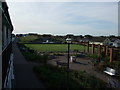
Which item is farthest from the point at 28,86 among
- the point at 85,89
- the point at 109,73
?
the point at 109,73

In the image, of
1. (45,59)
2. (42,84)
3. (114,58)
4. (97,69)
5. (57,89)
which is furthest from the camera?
(114,58)

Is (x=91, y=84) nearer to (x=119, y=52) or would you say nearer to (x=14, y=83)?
(x=14, y=83)

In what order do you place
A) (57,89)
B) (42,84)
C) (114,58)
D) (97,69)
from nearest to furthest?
1. (57,89)
2. (42,84)
3. (97,69)
4. (114,58)

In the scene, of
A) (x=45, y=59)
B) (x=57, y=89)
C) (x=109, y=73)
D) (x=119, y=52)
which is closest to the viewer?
(x=57, y=89)

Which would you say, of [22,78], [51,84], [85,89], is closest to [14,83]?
[22,78]

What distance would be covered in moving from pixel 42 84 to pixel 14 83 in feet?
5.71

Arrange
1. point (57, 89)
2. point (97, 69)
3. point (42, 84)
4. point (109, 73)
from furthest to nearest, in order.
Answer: point (97, 69) → point (109, 73) → point (42, 84) → point (57, 89)

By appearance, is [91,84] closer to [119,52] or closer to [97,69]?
[97,69]

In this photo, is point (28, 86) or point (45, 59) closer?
point (28, 86)

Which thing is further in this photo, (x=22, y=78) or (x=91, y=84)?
(x=22, y=78)

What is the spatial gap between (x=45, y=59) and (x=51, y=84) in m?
9.15

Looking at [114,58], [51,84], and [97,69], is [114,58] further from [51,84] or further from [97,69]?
[51,84]

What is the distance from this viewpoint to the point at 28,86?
368 inches

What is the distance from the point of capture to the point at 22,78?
433 inches
